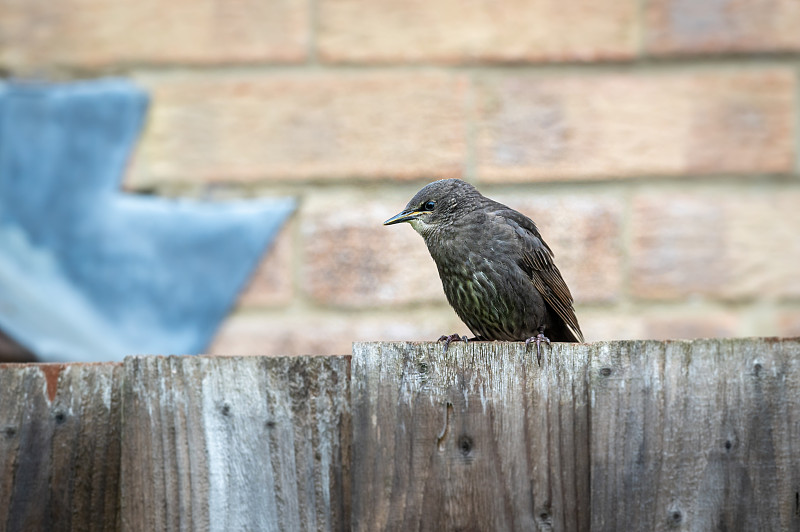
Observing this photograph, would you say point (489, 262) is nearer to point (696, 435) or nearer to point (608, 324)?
point (608, 324)

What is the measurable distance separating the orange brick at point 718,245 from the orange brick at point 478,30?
1.62 ft

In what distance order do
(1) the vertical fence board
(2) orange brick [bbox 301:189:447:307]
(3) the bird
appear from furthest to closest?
(2) orange brick [bbox 301:189:447:307] < (3) the bird < (1) the vertical fence board

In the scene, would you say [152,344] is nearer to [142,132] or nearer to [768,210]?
[142,132]

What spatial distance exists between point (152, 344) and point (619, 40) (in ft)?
5.40

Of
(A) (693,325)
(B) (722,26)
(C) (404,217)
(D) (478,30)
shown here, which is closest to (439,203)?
(C) (404,217)

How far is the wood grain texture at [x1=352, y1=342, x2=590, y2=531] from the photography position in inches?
61.4

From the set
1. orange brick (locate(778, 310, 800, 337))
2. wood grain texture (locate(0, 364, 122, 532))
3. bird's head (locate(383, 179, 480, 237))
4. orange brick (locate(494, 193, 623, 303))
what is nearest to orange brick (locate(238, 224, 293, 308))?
bird's head (locate(383, 179, 480, 237))

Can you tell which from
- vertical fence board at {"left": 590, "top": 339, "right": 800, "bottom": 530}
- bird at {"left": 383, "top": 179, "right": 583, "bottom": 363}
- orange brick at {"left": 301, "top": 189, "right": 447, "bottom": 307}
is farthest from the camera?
orange brick at {"left": 301, "top": 189, "right": 447, "bottom": 307}

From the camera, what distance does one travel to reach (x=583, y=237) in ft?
9.32

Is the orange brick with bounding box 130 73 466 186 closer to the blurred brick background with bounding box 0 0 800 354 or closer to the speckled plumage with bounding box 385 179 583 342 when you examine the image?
the blurred brick background with bounding box 0 0 800 354

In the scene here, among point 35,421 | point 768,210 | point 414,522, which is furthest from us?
point 768,210

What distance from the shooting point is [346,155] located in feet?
9.43

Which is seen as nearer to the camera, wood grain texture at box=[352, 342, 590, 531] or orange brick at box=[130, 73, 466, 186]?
wood grain texture at box=[352, 342, 590, 531]

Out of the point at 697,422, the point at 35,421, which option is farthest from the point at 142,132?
the point at 697,422
